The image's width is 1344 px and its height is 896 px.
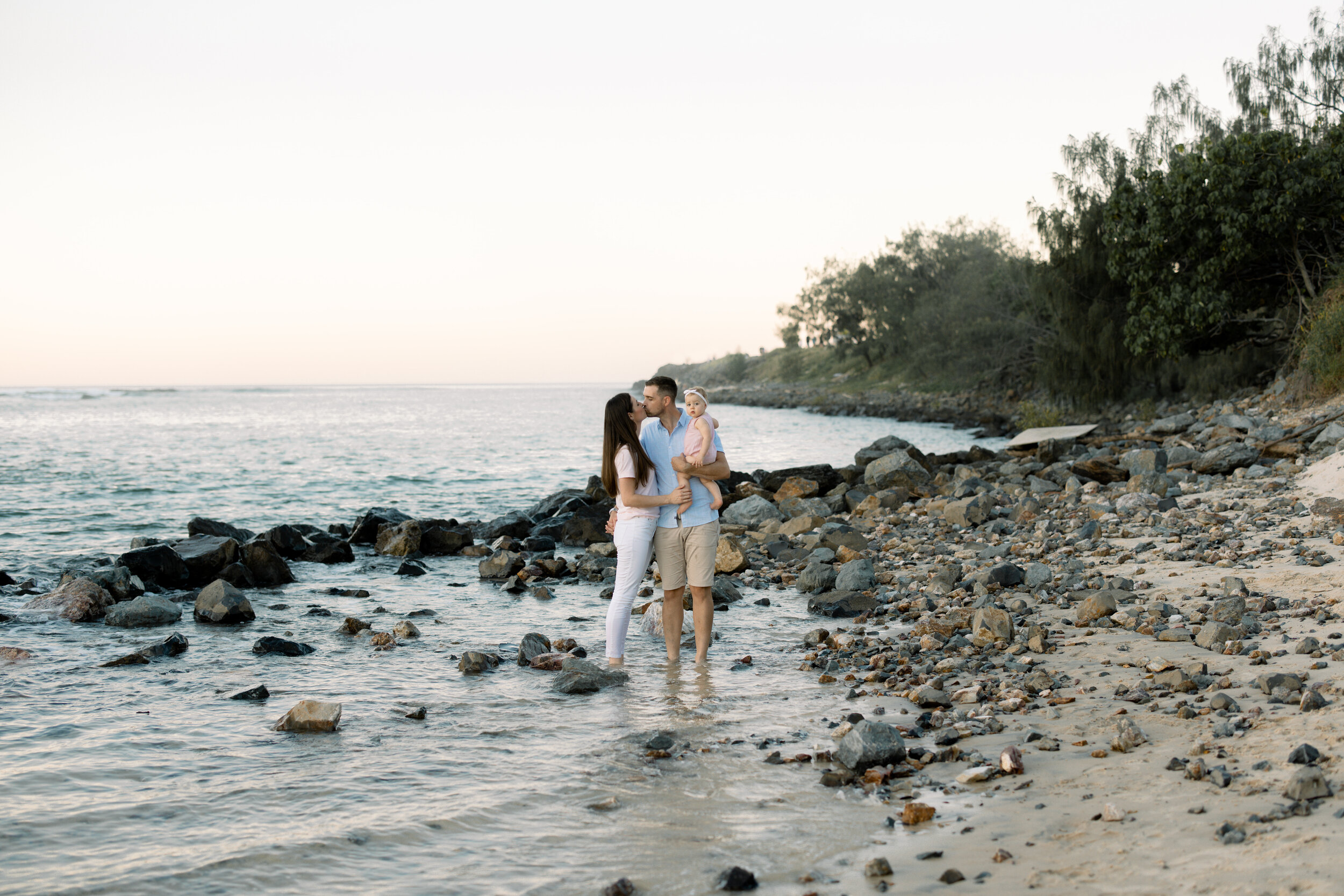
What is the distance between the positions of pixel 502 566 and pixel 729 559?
9.45ft

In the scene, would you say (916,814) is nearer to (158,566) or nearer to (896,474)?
(158,566)

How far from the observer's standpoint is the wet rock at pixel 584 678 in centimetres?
666

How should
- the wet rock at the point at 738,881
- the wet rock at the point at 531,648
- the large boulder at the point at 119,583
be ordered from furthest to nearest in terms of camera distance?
the large boulder at the point at 119,583
the wet rock at the point at 531,648
the wet rock at the point at 738,881

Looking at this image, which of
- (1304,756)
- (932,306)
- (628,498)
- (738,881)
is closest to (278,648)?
(628,498)

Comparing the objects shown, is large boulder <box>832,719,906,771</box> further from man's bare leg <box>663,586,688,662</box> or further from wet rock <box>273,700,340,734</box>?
wet rock <box>273,700,340,734</box>

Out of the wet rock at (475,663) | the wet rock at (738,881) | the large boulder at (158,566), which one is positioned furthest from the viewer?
the large boulder at (158,566)

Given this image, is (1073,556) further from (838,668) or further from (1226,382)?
(1226,382)

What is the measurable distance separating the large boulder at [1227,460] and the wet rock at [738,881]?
1313 cm

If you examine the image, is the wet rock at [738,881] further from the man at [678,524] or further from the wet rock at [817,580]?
the wet rock at [817,580]

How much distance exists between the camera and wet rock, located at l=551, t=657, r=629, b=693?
21.8ft

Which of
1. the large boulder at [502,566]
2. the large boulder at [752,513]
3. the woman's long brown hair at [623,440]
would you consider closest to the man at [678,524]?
the woman's long brown hair at [623,440]

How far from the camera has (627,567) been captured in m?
6.81

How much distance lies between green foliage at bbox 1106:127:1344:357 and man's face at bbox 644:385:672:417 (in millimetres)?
25773

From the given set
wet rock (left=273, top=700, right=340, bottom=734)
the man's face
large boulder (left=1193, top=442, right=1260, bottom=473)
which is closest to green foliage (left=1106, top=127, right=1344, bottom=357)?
large boulder (left=1193, top=442, right=1260, bottom=473)
